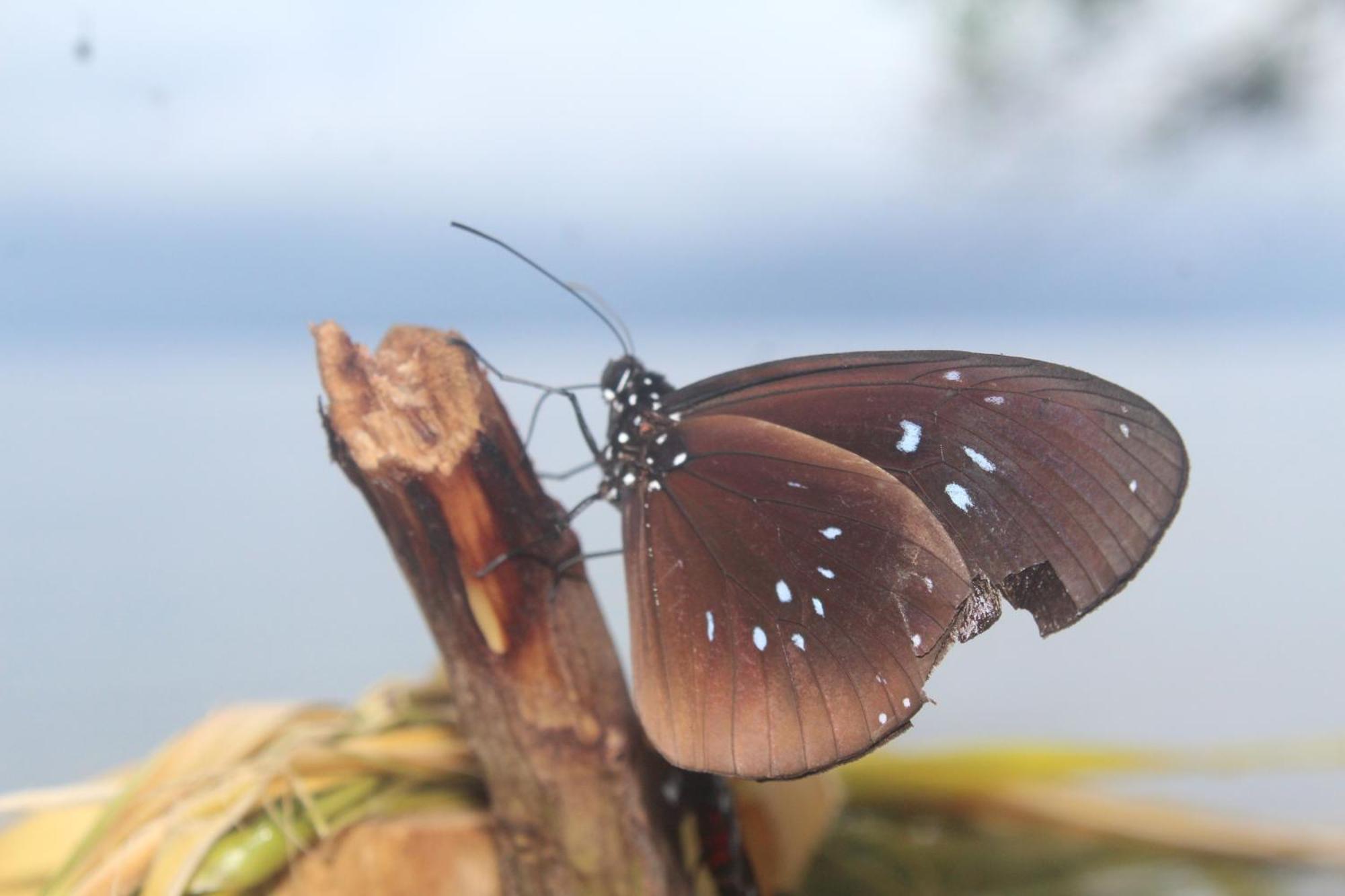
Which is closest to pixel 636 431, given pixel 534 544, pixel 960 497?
pixel 534 544

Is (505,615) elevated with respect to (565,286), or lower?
lower

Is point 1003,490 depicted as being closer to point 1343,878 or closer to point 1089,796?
point 1089,796

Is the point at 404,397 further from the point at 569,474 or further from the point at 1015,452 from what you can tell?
the point at 1015,452

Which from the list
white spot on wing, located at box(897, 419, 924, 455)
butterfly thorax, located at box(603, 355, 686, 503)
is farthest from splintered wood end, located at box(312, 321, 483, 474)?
white spot on wing, located at box(897, 419, 924, 455)

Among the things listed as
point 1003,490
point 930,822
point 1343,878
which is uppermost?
point 1003,490

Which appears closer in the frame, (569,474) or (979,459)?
(979,459)

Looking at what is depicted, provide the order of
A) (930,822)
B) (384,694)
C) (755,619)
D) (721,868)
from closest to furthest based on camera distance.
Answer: (755,619) < (721,868) < (384,694) < (930,822)

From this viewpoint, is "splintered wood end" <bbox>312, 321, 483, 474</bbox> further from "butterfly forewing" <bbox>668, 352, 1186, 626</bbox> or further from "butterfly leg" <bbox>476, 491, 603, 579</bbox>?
"butterfly forewing" <bbox>668, 352, 1186, 626</bbox>

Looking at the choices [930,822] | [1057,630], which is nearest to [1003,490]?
[1057,630]
